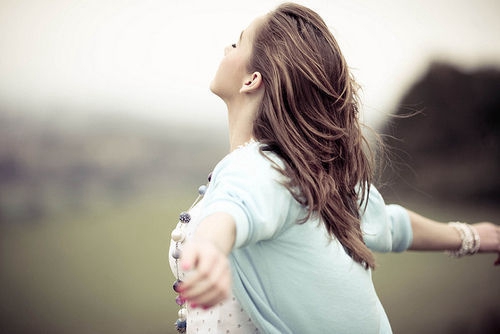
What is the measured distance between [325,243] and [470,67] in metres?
1.16

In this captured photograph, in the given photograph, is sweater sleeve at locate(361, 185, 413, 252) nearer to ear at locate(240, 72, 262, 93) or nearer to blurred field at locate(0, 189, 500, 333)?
ear at locate(240, 72, 262, 93)

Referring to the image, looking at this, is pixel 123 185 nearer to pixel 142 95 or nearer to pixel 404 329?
pixel 142 95

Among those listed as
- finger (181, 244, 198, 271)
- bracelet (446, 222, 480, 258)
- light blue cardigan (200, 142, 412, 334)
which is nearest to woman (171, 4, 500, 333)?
light blue cardigan (200, 142, 412, 334)

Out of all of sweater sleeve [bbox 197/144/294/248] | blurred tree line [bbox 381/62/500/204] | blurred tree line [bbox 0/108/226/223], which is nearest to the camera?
sweater sleeve [bbox 197/144/294/248]

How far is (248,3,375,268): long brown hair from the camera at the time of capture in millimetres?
662

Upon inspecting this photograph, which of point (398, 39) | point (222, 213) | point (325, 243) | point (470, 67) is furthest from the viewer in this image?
point (470, 67)

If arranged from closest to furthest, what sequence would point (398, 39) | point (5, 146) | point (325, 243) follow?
1. point (325, 243)
2. point (5, 146)
3. point (398, 39)

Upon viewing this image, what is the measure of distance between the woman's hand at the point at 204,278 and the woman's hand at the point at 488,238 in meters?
0.78

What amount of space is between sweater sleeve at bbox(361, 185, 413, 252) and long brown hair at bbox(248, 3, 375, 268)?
7cm

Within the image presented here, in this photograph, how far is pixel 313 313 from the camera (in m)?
0.65

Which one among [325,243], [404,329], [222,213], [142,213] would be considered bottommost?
[404,329]

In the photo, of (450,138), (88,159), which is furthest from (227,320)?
(450,138)

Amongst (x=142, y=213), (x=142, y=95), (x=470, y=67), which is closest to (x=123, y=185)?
(x=142, y=213)

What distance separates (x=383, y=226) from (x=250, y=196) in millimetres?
394
